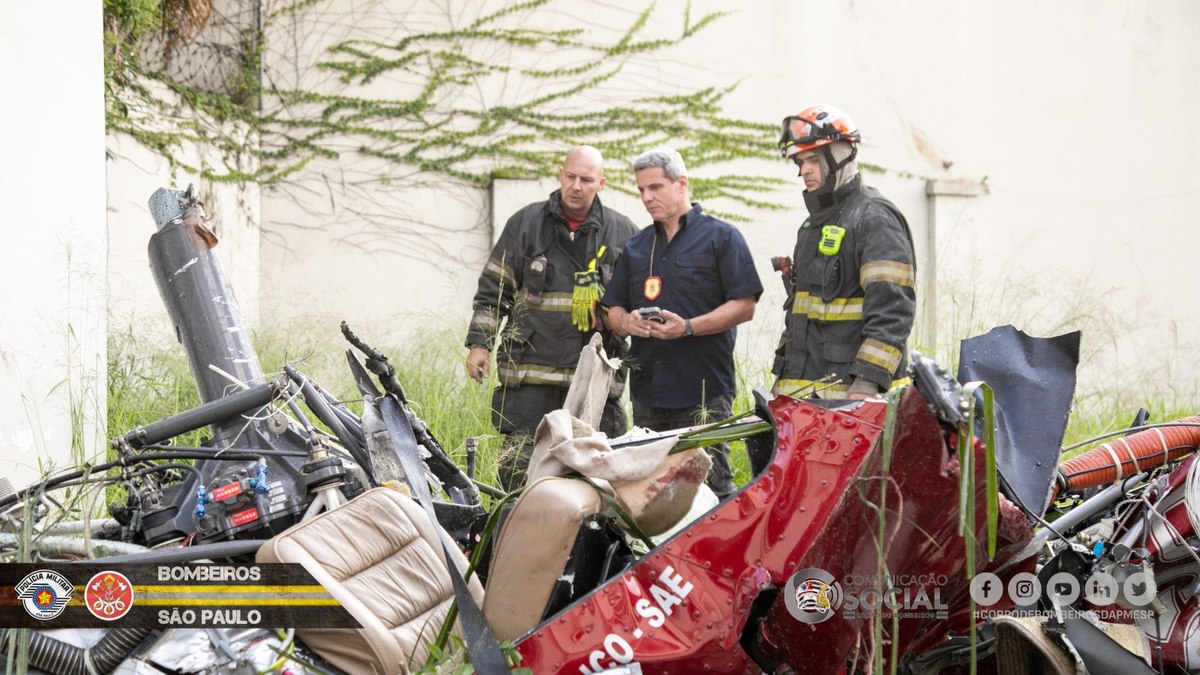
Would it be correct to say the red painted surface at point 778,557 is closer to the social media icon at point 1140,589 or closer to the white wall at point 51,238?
the social media icon at point 1140,589

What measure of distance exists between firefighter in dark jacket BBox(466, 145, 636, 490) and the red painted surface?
329 centimetres

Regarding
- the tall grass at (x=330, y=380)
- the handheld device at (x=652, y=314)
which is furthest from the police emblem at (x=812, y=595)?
the handheld device at (x=652, y=314)

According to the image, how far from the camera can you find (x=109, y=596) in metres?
2.42

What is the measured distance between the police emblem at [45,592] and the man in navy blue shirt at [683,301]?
123 inches

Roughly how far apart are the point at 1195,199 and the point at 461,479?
9.94 meters

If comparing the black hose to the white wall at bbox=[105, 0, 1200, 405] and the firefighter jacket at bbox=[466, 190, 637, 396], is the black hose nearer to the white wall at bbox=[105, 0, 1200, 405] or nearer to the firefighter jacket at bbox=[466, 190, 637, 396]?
the firefighter jacket at bbox=[466, 190, 637, 396]

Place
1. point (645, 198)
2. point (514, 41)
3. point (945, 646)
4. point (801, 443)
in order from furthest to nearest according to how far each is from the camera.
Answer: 1. point (514, 41)
2. point (645, 198)
3. point (945, 646)
4. point (801, 443)

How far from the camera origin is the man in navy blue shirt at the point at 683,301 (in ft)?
17.4

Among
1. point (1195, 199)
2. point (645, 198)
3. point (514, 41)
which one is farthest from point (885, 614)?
point (1195, 199)

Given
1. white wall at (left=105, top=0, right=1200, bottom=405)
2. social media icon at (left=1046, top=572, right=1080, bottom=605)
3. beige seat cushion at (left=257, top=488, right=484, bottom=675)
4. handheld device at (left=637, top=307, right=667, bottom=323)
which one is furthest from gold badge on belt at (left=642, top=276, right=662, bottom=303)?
white wall at (left=105, top=0, right=1200, bottom=405)

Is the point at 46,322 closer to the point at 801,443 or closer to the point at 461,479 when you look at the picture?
the point at 461,479

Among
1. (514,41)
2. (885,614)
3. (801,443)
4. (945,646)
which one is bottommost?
(945,646)

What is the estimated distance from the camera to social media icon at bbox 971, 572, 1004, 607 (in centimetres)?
258

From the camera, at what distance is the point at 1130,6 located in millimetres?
10727
